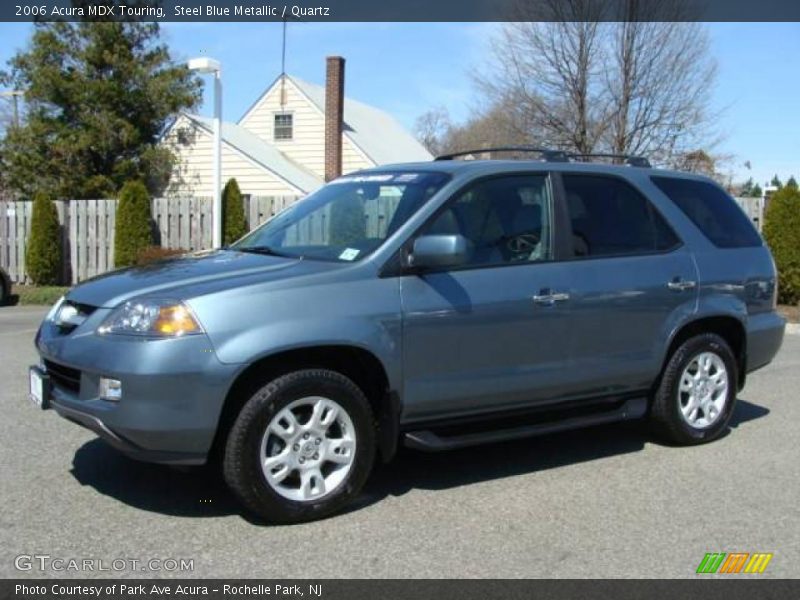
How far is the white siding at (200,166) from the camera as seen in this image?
27.6 meters

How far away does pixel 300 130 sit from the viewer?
3216cm

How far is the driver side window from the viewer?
5.24 m

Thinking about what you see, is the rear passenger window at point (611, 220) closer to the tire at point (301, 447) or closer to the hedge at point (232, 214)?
the tire at point (301, 447)

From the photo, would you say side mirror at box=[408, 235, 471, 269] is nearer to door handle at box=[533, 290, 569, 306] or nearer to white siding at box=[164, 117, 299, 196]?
door handle at box=[533, 290, 569, 306]

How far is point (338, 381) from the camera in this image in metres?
4.66

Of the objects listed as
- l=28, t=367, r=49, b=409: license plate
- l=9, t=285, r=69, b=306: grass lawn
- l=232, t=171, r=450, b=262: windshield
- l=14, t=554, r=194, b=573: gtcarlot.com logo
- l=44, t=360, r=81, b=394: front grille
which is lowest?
l=14, t=554, r=194, b=573: gtcarlot.com logo

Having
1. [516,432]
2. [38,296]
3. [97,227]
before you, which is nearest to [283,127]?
[97,227]

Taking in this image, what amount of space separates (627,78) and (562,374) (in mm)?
17892

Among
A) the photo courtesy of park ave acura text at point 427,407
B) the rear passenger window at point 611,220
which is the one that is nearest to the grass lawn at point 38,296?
the photo courtesy of park ave acura text at point 427,407

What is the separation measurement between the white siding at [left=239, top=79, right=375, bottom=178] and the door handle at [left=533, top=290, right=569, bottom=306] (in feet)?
84.1

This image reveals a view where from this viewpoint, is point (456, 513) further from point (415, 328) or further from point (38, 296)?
point (38, 296)

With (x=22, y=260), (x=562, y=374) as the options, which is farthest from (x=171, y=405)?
(x=22, y=260)

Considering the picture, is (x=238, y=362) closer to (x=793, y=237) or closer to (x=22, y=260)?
(x=793, y=237)

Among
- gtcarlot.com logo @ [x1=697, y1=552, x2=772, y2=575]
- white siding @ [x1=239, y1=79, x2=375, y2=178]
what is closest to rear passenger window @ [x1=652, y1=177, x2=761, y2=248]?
gtcarlot.com logo @ [x1=697, y1=552, x2=772, y2=575]
